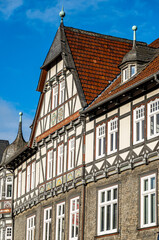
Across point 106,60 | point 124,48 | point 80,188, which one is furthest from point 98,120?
point 124,48

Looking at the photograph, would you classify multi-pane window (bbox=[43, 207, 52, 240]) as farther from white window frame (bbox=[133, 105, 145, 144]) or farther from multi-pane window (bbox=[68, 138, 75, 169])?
white window frame (bbox=[133, 105, 145, 144])

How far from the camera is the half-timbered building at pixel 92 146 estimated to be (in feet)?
83.5

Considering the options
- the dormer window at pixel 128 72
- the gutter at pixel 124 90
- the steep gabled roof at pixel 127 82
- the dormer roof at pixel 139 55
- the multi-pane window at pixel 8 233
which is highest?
the dormer roof at pixel 139 55

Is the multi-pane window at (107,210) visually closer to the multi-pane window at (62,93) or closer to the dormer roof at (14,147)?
the multi-pane window at (62,93)

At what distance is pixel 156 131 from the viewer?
2500cm

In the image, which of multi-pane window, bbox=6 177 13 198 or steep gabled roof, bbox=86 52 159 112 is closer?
steep gabled roof, bbox=86 52 159 112

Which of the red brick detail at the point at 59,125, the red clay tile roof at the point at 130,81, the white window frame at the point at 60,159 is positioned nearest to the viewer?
the red clay tile roof at the point at 130,81

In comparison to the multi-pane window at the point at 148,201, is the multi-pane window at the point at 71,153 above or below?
above

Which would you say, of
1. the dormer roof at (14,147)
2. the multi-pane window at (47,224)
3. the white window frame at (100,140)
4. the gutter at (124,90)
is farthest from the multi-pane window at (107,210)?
the dormer roof at (14,147)

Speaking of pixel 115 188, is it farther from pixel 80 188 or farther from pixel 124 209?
pixel 80 188

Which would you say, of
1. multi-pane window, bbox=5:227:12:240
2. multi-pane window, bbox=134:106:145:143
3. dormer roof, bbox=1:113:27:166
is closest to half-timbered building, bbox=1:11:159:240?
multi-pane window, bbox=134:106:145:143

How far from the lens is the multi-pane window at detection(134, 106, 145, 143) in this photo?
85.2 ft

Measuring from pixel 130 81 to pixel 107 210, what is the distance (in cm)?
637

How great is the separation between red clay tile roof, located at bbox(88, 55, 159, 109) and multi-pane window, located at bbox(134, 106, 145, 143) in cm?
143
